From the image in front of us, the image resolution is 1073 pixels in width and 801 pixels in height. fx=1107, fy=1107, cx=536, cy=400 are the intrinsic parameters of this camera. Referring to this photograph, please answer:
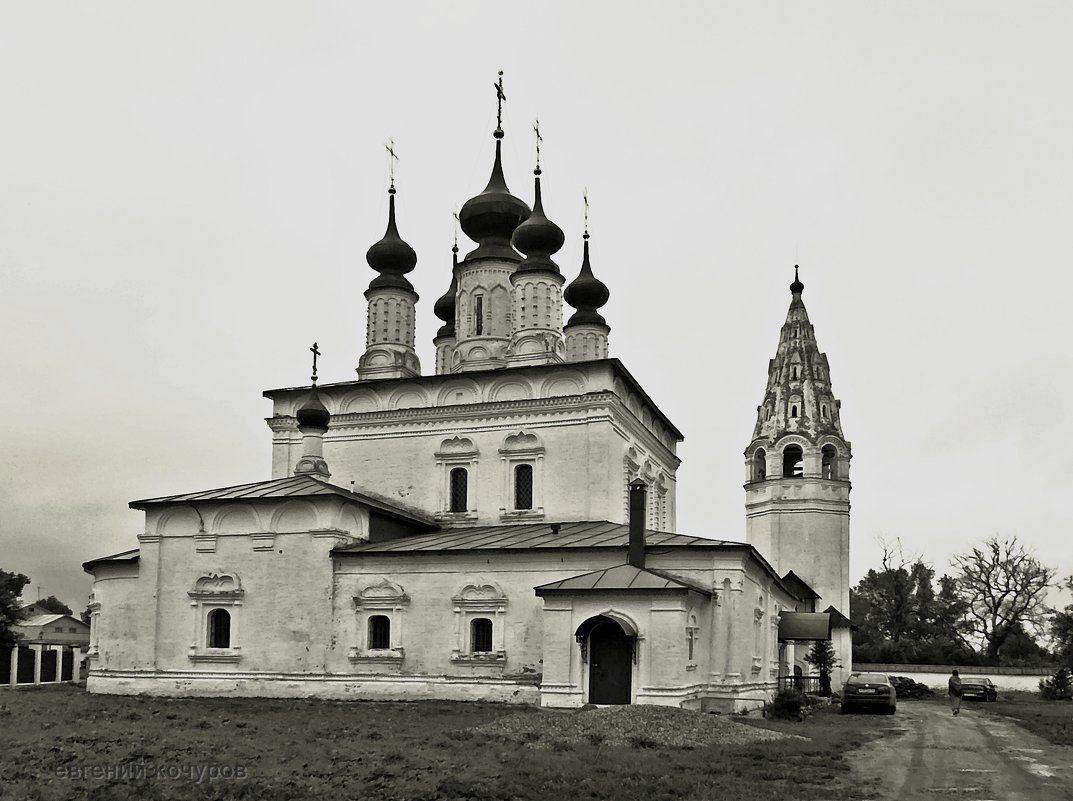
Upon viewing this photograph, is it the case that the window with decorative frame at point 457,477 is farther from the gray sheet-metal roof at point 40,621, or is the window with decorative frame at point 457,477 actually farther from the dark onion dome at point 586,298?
the gray sheet-metal roof at point 40,621

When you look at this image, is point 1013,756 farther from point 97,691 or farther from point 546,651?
point 97,691

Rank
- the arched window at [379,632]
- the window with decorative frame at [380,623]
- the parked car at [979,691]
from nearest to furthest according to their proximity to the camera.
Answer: the window with decorative frame at [380,623], the arched window at [379,632], the parked car at [979,691]

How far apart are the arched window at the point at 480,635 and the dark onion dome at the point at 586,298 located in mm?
9324

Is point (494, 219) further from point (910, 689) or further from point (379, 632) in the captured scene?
point (910, 689)

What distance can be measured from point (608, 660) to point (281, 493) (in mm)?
7766

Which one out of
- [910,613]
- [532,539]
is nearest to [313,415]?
[532,539]

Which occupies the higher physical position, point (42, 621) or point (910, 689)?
point (42, 621)

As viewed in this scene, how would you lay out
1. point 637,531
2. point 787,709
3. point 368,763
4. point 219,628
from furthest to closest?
point 219,628 < point 637,531 < point 787,709 < point 368,763

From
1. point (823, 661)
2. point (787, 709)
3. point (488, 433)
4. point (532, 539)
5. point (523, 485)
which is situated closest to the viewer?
point (787, 709)

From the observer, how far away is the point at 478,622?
2105 cm

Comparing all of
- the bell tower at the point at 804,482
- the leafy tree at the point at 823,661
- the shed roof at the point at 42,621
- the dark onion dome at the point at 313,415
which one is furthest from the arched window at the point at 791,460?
the shed roof at the point at 42,621

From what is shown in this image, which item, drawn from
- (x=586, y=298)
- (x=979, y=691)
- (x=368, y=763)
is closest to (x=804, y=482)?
(x=979, y=691)

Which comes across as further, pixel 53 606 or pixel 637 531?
pixel 53 606

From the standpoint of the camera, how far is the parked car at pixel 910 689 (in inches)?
1391
